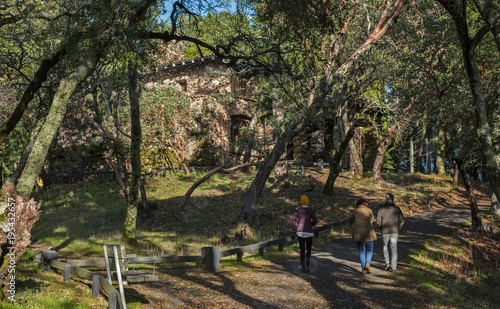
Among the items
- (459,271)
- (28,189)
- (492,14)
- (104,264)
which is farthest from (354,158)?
(28,189)

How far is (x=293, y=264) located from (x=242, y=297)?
353 cm

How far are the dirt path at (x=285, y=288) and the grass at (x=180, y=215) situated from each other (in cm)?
90

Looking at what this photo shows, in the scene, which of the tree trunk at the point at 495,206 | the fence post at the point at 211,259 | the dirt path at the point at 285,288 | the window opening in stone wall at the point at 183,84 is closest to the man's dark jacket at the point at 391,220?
the dirt path at the point at 285,288

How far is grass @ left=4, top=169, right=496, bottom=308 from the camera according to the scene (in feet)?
26.7

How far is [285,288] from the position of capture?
8.55 m

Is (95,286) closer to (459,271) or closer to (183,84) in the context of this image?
(459,271)

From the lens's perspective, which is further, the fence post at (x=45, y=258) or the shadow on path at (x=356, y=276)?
the fence post at (x=45, y=258)

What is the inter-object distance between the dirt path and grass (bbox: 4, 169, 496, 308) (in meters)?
0.90

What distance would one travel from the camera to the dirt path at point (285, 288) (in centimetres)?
746

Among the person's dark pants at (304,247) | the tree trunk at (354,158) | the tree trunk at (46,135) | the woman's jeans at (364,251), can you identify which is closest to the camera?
the tree trunk at (46,135)

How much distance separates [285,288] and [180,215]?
10378 mm

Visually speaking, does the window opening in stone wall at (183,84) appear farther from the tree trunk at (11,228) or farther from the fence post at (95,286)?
the tree trunk at (11,228)

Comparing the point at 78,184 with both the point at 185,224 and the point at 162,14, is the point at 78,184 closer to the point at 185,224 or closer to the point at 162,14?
the point at 185,224

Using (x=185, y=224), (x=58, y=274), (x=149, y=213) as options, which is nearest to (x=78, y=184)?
(x=149, y=213)
